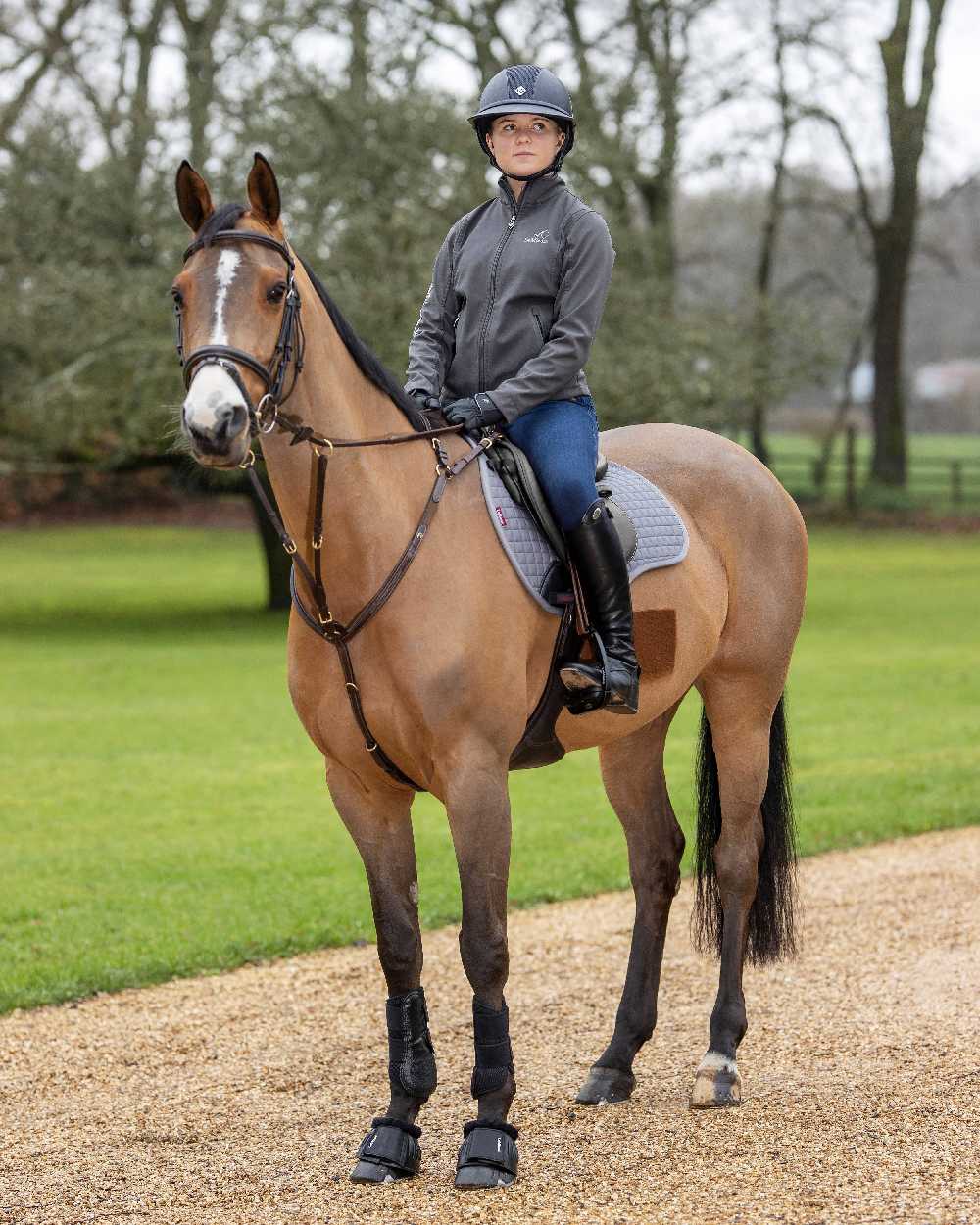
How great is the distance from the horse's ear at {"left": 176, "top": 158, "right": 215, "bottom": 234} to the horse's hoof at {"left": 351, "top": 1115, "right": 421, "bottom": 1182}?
8.12 feet

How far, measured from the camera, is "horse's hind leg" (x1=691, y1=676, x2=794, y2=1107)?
203 inches

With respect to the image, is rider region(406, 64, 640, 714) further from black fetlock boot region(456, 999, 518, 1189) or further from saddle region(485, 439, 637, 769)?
black fetlock boot region(456, 999, 518, 1189)

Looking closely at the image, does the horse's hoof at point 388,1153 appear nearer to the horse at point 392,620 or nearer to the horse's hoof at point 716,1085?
the horse at point 392,620

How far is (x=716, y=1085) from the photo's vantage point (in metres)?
4.81

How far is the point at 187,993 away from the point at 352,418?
3.05m

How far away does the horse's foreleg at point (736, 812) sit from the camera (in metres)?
5.16

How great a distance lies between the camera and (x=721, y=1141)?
4.46 meters

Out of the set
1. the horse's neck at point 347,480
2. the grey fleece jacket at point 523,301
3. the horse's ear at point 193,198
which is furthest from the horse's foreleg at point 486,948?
the horse's ear at point 193,198

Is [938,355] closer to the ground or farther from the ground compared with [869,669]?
farther from the ground

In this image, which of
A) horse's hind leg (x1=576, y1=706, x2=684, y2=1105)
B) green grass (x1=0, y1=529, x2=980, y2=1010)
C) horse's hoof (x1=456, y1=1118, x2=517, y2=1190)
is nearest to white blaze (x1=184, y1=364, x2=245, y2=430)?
horse's hoof (x1=456, y1=1118, x2=517, y2=1190)

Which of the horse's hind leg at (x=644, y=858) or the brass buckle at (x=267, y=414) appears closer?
the brass buckle at (x=267, y=414)

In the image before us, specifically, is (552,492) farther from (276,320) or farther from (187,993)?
(187,993)

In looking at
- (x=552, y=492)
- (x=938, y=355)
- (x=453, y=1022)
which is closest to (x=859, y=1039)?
(x=453, y=1022)

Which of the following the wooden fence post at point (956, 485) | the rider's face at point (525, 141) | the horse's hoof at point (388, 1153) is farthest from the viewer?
the wooden fence post at point (956, 485)
